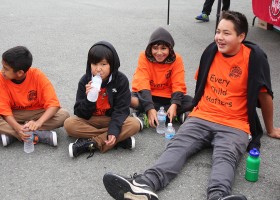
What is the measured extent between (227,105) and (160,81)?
2.73ft

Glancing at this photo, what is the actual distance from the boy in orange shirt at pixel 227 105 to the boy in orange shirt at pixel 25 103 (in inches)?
41.5

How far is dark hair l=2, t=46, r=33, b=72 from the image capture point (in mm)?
3086

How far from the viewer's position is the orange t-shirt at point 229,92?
3070 millimetres

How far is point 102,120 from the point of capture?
3.31 metres

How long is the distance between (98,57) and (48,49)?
324cm

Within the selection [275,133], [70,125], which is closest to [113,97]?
[70,125]

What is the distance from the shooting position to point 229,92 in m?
3.13

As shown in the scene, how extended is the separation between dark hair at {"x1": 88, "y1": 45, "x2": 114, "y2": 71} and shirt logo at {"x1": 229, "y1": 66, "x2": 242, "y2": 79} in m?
0.95

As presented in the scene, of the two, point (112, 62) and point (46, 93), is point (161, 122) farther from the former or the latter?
point (46, 93)

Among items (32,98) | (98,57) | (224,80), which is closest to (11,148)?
(32,98)

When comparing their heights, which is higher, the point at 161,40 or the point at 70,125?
the point at 161,40

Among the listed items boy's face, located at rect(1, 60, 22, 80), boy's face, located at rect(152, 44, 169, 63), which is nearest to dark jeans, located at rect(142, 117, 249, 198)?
boy's face, located at rect(152, 44, 169, 63)

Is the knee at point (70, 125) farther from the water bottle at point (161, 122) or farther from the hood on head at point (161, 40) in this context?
the hood on head at point (161, 40)

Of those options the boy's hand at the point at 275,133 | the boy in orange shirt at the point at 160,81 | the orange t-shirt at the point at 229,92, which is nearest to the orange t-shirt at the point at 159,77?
the boy in orange shirt at the point at 160,81
